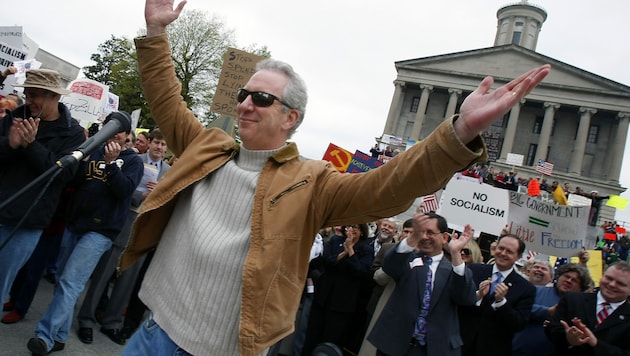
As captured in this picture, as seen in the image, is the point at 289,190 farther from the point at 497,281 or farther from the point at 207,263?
the point at 497,281

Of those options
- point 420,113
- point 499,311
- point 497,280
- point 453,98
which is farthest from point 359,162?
point 453,98

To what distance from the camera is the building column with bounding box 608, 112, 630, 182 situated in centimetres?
4266

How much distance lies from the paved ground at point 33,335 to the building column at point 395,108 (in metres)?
46.6

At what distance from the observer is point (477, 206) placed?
8.58 metres

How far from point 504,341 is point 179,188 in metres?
4.12

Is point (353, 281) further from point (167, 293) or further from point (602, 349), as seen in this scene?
point (167, 293)

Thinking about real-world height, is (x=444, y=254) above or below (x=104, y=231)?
above

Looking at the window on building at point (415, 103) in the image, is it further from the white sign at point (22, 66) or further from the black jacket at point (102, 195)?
the black jacket at point (102, 195)

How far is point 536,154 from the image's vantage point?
1801 inches

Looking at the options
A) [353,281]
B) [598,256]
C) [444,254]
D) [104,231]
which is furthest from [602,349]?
[598,256]

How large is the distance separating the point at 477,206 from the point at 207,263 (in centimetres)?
763

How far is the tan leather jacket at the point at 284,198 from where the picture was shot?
58.4 inches

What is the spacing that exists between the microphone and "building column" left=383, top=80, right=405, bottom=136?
48512 mm

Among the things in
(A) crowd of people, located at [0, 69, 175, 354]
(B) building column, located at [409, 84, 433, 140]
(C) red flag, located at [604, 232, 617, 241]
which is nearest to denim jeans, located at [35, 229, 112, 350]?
(A) crowd of people, located at [0, 69, 175, 354]
